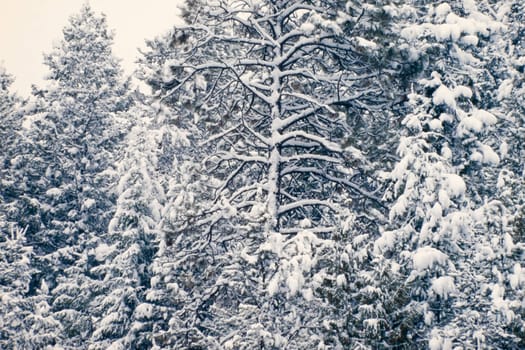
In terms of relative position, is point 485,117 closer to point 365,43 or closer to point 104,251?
point 365,43

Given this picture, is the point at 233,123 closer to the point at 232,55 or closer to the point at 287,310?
the point at 232,55

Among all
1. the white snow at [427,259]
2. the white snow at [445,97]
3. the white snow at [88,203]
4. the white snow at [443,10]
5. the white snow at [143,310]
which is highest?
the white snow at [443,10]

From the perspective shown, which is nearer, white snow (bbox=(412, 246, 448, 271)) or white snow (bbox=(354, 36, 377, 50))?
white snow (bbox=(412, 246, 448, 271))

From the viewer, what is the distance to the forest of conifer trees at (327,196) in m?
9.95

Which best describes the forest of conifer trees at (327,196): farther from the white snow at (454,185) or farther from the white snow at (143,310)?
the white snow at (143,310)

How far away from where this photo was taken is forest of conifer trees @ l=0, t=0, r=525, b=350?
995cm

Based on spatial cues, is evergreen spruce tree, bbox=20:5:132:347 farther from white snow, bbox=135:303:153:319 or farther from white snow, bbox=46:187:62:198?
white snow, bbox=135:303:153:319

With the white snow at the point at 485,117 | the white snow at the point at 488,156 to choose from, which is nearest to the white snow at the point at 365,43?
the white snow at the point at 485,117

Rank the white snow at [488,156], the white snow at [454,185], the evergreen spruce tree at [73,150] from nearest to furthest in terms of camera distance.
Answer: the white snow at [454,185]
the white snow at [488,156]
the evergreen spruce tree at [73,150]

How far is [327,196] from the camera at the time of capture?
15125mm

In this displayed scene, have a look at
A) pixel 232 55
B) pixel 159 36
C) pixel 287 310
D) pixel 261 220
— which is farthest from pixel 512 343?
pixel 159 36

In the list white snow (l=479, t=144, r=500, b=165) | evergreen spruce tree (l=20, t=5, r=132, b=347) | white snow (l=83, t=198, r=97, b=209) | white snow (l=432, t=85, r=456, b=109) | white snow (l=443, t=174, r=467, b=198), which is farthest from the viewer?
evergreen spruce tree (l=20, t=5, r=132, b=347)

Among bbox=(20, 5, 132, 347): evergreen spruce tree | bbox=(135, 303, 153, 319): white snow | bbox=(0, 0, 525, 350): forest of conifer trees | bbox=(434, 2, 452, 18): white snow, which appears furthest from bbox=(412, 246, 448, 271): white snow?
bbox=(20, 5, 132, 347): evergreen spruce tree

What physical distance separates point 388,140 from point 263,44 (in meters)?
3.96
